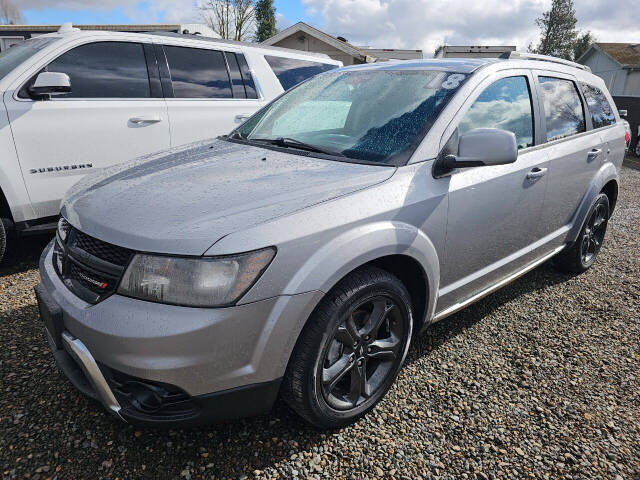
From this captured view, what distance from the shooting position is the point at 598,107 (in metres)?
3.83

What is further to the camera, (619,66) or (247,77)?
(619,66)

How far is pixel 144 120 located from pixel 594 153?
3764 millimetres

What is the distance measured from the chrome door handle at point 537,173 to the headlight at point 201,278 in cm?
195

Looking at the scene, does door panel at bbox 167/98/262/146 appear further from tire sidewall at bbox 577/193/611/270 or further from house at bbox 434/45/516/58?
house at bbox 434/45/516/58

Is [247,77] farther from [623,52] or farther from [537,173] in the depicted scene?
[623,52]

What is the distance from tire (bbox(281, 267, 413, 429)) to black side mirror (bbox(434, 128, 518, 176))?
0.66 metres

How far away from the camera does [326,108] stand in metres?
2.88

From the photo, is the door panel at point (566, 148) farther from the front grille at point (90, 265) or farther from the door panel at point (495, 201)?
the front grille at point (90, 265)

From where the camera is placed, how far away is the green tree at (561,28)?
1945 inches

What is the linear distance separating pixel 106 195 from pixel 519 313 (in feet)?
9.30

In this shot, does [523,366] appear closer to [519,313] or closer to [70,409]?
[519,313]

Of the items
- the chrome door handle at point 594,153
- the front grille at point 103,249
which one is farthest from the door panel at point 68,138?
the chrome door handle at point 594,153

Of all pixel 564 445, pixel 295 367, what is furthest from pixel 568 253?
pixel 295 367

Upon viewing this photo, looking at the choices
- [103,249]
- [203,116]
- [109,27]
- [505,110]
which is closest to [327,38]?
[109,27]
